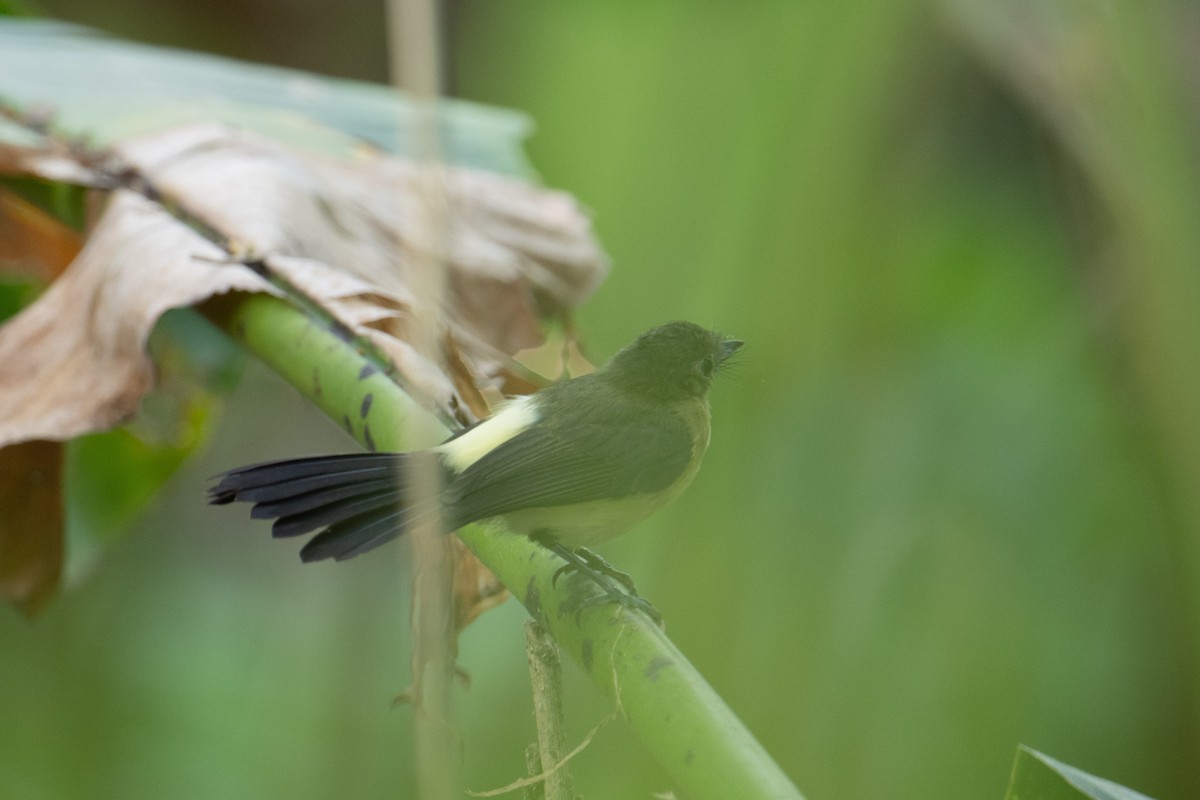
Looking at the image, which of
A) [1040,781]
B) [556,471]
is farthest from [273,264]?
[1040,781]

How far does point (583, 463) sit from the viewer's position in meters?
1.30

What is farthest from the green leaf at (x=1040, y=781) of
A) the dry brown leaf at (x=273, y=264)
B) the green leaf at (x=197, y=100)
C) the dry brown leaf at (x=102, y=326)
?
the green leaf at (x=197, y=100)

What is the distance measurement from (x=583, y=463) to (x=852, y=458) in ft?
0.92

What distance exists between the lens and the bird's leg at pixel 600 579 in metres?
0.93

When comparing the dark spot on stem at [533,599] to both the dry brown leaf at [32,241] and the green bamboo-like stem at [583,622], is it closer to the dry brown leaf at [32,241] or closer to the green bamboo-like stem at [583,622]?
the green bamboo-like stem at [583,622]

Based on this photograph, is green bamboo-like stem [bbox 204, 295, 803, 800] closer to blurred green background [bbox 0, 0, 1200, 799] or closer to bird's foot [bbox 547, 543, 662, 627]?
bird's foot [bbox 547, 543, 662, 627]

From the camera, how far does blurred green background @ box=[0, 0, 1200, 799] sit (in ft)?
3.75

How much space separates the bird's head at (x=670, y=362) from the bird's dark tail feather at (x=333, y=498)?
0.41 m

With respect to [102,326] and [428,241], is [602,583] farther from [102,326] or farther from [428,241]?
[102,326]

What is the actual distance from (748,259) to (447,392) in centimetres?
41

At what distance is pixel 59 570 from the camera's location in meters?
1.54

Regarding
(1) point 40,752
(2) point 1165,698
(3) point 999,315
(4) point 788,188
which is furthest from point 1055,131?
(1) point 40,752

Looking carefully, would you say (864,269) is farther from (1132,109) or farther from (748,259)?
(1132,109)

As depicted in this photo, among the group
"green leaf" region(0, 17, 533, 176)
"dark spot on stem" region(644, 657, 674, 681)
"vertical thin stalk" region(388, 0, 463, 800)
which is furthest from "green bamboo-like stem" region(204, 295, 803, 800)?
"green leaf" region(0, 17, 533, 176)
